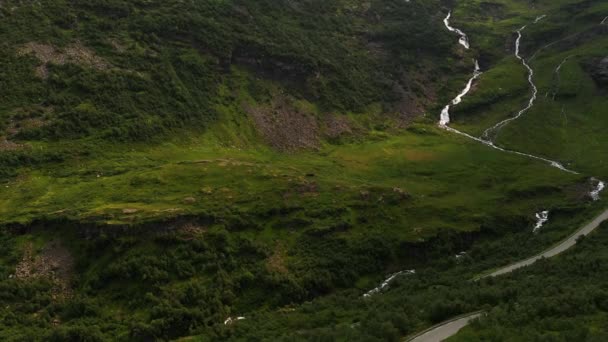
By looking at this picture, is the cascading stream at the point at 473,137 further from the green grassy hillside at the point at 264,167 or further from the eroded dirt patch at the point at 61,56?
the eroded dirt patch at the point at 61,56

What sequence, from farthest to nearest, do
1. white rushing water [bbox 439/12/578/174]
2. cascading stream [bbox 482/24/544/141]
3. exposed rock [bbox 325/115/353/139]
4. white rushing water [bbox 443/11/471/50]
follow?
white rushing water [bbox 443/11/471/50] → cascading stream [bbox 482/24/544/141] → exposed rock [bbox 325/115/353/139] → white rushing water [bbox 439/12/578/174]

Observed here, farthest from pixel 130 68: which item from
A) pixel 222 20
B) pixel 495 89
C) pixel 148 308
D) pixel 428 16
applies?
pixel 428 16

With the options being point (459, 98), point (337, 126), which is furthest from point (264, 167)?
point (459, 98)

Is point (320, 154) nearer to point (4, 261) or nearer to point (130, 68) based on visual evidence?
point (130, 68)

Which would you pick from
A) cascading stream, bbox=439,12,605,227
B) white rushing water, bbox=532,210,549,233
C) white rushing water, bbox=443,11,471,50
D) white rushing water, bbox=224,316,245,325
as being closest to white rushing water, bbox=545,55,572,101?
cascading stream, bbox=439,12,605,227

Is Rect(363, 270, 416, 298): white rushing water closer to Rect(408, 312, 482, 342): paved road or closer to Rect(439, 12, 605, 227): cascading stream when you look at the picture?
Rect(408, 312, 482, 342): paved road

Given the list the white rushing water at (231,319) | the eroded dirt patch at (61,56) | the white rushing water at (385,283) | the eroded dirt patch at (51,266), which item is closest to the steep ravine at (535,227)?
the white rushing water at (385,283)
